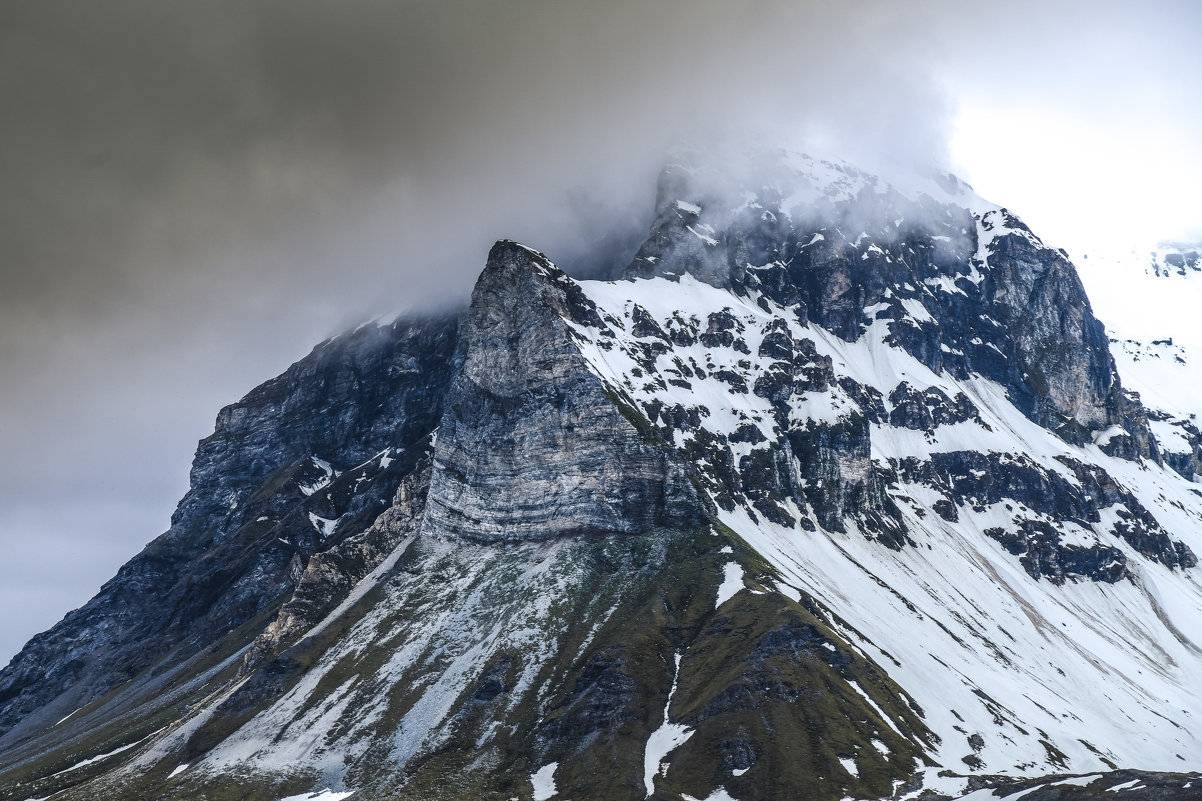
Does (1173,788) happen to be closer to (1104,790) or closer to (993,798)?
(1104,790)

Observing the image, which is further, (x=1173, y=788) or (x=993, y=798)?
(x=993, y=798)

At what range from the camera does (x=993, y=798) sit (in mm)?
198375

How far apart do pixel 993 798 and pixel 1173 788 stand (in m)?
33.8

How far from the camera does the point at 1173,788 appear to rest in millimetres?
172875

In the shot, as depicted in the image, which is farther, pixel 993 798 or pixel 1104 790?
pixel 993 798

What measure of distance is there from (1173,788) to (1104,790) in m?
11.6

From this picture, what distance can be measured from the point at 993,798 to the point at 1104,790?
22.2 meters

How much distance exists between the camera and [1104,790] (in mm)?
181500

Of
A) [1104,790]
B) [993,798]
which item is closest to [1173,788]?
[1104,790]
